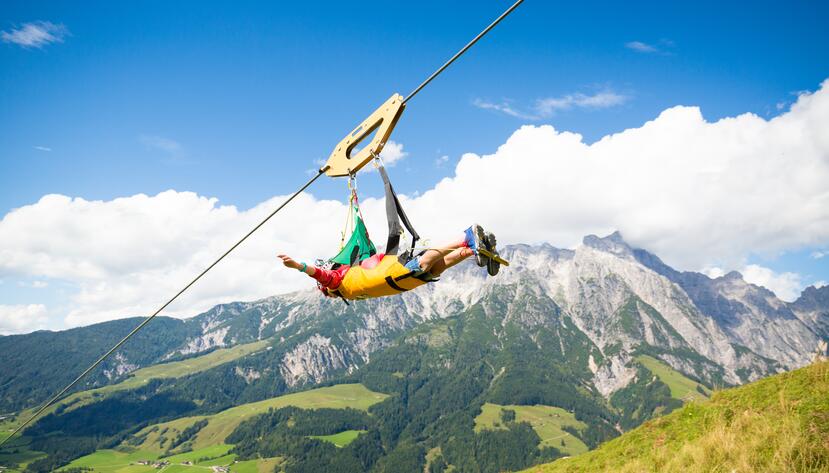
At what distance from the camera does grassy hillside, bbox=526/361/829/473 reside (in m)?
7.96

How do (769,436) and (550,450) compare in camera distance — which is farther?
(550,450)

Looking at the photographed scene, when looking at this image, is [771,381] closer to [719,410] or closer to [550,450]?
[719,410]

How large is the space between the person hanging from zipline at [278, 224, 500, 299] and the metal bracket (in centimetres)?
213

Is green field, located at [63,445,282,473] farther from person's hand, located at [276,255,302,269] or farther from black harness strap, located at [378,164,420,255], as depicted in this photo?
black harness strap, located at [378,164,420,255]

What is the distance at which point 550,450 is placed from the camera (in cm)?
18488

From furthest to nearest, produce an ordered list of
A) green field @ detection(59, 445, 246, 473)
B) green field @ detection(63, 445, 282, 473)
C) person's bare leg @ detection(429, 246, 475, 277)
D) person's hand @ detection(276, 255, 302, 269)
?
green field @ detection(59, 445, 246, 473), green field @ detection(63, 445, 282, 473), person's hand @ detection(276, 255, 302, 269), person's bare leg @ detection(429, 246, 475, 277)

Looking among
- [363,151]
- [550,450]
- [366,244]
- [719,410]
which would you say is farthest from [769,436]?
[550,450]

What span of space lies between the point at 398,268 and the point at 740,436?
7.90 meters

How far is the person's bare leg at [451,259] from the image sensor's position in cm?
801

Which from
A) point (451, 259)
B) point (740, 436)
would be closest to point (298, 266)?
point (451, 259)

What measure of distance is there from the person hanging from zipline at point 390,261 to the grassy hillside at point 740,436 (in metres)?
5.50

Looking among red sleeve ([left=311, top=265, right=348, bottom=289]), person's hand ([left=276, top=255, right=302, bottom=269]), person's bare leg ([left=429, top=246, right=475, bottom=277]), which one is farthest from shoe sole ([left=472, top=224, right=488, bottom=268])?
person's hand ([left=276, top=255, right=302, bottom=269])

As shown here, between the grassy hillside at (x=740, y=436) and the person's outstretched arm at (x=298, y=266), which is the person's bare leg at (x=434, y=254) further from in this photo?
the grassy hillside at (x=740, y=436)

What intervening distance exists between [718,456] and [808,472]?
1674 mm
